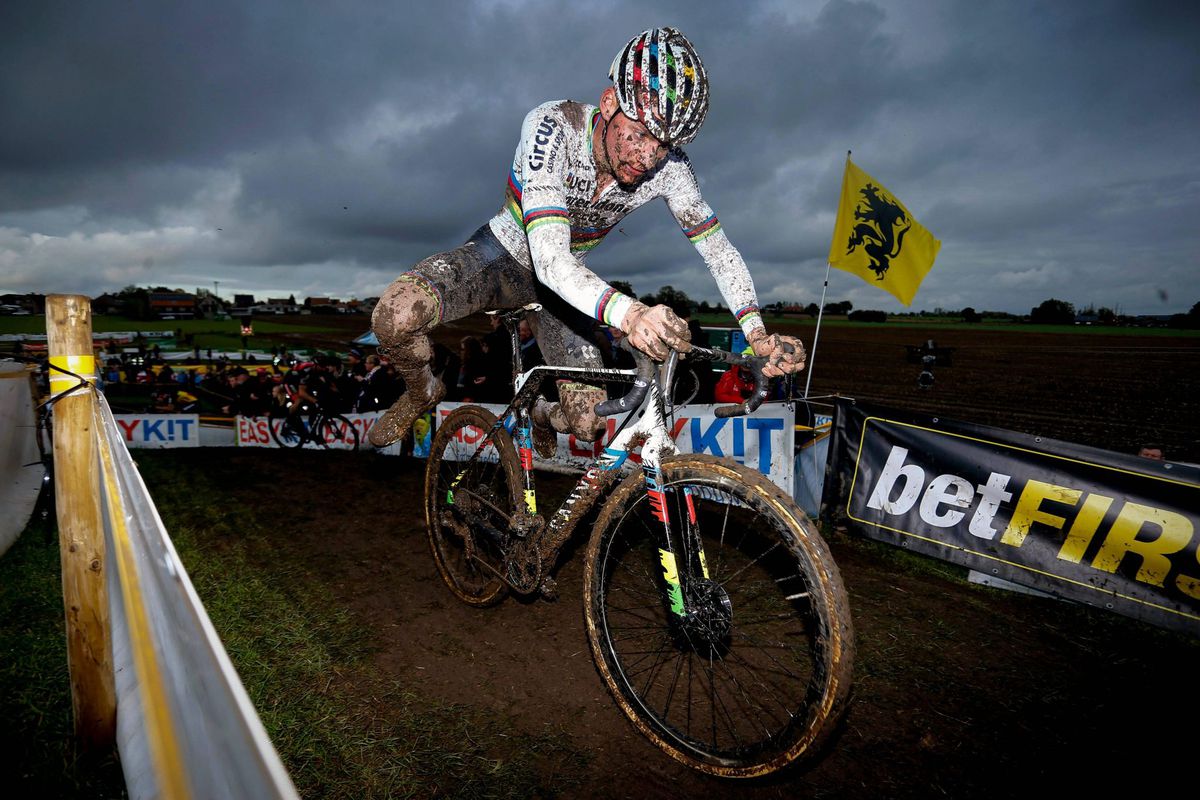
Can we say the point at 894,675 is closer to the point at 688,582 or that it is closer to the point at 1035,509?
the point at 688,582

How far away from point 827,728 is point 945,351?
2403 centimetres

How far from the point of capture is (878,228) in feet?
29.3

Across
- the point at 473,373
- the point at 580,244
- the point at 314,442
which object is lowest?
the point at 314,442

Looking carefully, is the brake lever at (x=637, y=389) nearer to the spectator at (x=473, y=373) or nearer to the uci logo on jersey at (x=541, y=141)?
the uci logo on jersey at (x=541, y=141)

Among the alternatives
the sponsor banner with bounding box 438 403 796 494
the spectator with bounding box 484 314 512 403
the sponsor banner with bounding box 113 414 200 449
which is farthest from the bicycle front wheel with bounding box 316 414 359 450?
the sponsor banner with bounding box 438 403 796 494

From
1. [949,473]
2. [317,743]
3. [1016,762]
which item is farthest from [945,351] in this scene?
[317,743]

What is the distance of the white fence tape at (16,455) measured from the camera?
207 inches

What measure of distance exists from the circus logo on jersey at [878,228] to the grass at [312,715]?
8.55 m

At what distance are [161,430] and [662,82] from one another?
13.1 m

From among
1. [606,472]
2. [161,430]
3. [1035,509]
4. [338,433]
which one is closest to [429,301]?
[606,472]

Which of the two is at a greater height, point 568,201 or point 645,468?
point 568,201

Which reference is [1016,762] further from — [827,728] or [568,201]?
[568,201]

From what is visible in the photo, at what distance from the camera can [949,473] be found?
215 inches

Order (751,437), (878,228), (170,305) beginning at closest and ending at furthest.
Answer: (751,437) → (878,228) → (170,305)
